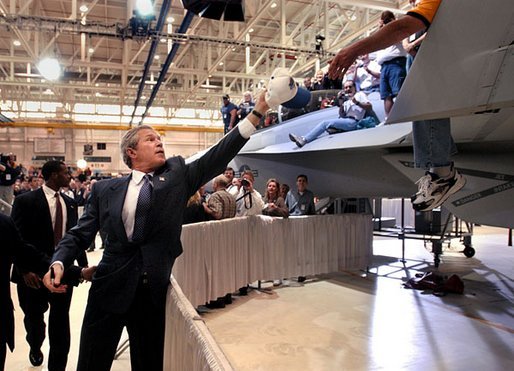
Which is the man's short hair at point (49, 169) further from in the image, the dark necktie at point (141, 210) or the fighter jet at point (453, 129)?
the fighter jet at point (453, 129)

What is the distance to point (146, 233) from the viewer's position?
84.9 inches

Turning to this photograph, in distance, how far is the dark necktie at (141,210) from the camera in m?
2.15

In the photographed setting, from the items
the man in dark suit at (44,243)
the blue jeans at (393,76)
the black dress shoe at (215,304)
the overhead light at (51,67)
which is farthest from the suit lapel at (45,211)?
the overhead light at (51,67)

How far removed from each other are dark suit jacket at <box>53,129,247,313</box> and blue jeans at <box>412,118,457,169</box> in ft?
4.07

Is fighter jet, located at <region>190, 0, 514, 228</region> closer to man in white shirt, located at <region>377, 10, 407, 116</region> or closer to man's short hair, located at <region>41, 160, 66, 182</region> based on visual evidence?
man in white shirt, located at <region>377, 10, 407, 116</region>

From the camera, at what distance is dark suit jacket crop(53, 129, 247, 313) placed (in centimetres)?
215

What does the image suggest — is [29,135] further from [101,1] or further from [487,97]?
[487,97]

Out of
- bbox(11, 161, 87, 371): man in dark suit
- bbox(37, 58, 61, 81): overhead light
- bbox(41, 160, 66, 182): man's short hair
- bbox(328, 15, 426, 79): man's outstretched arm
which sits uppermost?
bbox(37, 58, 61, 81): overhead light

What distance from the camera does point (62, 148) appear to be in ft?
105

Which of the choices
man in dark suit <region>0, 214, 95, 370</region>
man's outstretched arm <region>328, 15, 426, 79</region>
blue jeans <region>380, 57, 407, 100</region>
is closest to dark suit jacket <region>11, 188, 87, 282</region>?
man in dark suit <region>0, 214, 95, 370</region>

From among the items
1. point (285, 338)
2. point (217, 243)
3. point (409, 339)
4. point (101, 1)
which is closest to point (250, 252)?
point (217, 243)

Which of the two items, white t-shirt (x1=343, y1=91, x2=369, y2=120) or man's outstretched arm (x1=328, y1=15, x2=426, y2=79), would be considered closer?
man's outstretched arm (x1=328, y1=15, x2=426, y2=79)

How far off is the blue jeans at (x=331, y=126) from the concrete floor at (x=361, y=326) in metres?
2.79

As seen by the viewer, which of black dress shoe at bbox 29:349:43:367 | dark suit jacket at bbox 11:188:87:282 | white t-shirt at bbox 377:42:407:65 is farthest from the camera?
white t-shirt at bbox 377:42:407:65
